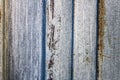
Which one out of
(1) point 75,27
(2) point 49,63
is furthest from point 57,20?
(2) point 49,63

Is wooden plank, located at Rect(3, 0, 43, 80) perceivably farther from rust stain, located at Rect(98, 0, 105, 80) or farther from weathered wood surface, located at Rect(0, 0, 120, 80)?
rust stain, located at Rect(98, 0, 105, 80)

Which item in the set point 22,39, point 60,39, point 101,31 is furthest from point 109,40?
point 22,39

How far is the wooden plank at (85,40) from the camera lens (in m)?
1.00

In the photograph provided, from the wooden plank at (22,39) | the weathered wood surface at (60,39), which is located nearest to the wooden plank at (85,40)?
the weathered wood surface at (60,39)

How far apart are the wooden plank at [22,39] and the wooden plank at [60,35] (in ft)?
0.18

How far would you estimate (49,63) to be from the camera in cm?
104

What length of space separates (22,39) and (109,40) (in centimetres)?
39

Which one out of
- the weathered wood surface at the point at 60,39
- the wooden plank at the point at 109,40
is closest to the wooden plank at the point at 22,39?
the weathered wood surface at the point at 60,39

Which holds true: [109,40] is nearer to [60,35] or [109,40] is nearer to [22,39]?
[60,35]

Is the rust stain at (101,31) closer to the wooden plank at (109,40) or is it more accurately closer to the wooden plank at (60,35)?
the wooden plank at (109,40)

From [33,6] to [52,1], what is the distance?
9 centimetres

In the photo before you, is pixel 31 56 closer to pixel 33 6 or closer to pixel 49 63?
pixel 49 63

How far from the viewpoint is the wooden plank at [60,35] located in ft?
3.38

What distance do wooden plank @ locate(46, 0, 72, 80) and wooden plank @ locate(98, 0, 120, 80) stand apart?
13 centimetres
